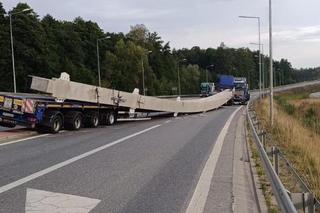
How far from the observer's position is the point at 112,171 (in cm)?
1183

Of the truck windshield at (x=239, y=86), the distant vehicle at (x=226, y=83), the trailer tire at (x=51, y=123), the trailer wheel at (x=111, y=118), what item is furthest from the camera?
the distant vehicle at (x=226, y=83)

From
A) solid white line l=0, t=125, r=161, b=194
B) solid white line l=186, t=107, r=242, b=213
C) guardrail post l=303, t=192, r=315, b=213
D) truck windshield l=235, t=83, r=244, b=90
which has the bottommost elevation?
solid white line l=186, t=107, r=242, b=213

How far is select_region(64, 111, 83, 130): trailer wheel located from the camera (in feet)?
80.2

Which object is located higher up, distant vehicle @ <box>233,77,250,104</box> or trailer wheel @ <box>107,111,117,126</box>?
distant vehicle @ <box>233,77,250,104</box>

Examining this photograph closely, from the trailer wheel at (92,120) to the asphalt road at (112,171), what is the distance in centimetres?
698

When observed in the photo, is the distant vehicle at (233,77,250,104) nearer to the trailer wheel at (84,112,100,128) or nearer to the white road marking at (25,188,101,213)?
the trailer wheel at (84,112,100,128)

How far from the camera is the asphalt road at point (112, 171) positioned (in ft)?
28.9

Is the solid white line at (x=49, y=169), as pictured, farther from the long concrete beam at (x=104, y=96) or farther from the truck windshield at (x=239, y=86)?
the truck windshield at (x=239, y=86)

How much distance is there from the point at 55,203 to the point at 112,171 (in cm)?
340

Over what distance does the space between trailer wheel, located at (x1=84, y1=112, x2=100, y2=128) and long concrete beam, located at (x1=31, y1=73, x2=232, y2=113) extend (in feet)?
2.35

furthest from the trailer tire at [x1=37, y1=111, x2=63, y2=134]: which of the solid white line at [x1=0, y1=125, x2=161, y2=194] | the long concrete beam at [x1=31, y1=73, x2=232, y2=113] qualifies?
the solid white line at [x1=0, y1=125, x2=161, y2=194]

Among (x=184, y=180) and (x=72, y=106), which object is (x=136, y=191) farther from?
(x=72, y=106)

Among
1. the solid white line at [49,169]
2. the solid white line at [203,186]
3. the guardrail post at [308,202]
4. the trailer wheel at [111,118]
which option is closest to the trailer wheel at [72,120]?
the trailer wheel at [111,118]

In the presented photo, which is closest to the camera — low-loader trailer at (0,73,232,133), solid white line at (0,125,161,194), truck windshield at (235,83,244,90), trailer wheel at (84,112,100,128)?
solid white line at (0,125,161,194)
